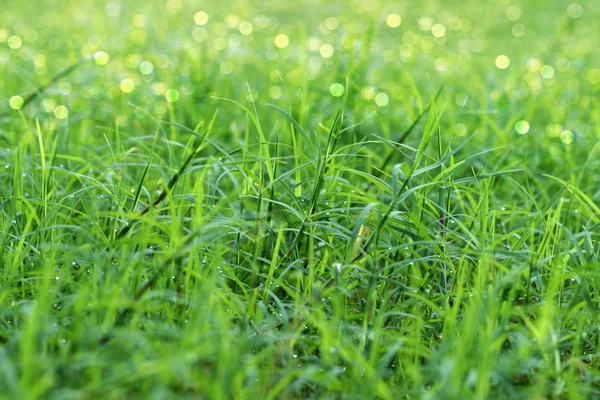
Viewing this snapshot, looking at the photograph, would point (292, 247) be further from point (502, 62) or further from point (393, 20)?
point (393, 20)

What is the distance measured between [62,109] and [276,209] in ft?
4.66

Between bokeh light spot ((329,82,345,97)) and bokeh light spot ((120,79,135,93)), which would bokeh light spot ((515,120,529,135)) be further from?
bokeh light spot ((120,79,135,93))

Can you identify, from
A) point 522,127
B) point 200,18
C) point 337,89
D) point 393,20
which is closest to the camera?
point 522,127

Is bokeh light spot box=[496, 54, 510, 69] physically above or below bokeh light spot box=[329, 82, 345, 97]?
below

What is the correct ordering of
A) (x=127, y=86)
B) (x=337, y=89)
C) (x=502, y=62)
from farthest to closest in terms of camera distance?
1. (x=502, y=62)
2. (x=127, y=86)
3. (x=337, y=89)

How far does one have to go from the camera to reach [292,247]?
171cm

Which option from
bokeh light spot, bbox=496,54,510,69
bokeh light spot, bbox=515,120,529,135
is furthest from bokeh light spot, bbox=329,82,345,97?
bokeh light spot, bbox=496,54,510,69

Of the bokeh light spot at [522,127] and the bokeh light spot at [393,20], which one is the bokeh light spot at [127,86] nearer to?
the bokeh light spot at [522,127]

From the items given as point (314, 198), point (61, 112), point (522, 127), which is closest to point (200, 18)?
point (61, 112)

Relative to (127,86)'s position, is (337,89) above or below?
above

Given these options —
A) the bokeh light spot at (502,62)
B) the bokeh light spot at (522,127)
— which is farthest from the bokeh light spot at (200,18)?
the bokeh light spot at (522,127)

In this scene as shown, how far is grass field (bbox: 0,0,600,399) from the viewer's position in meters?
1.26

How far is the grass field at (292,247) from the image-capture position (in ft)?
4.12

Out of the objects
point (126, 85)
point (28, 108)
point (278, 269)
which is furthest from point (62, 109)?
point (278, 269)
